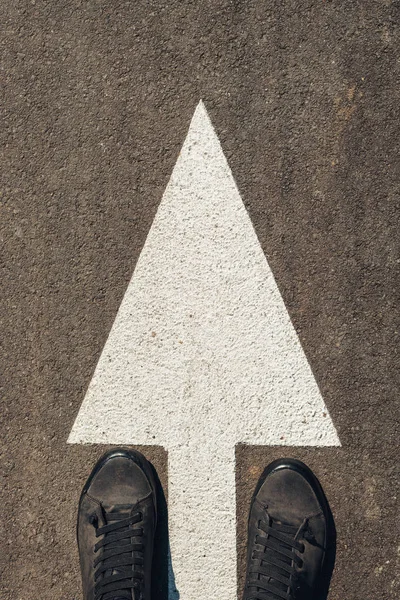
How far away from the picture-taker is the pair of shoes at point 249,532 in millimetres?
2523

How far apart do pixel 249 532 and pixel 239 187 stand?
1.70 meters

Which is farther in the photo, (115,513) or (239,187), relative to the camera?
Result: (115,513)

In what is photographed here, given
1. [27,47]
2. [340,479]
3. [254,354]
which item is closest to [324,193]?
[254,354]

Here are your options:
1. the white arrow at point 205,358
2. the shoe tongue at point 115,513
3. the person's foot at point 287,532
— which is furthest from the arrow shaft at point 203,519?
the shoe tongue at point 115,513

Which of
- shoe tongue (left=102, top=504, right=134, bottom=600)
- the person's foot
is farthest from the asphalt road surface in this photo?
shoe tongue (left=102, top=504, right=134, bottom=600)

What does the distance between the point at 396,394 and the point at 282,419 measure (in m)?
0.57

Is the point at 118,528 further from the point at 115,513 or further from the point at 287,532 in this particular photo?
the point at 287,532

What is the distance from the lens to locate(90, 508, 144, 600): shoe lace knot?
254 cm

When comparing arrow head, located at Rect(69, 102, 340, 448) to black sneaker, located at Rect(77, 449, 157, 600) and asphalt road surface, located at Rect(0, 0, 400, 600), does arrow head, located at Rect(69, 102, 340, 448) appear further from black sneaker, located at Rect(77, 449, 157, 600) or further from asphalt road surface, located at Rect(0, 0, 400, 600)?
black sneaker, located at Rect(77, 449, 157, 600)

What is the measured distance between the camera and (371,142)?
250cm

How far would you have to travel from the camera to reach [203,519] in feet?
8.33

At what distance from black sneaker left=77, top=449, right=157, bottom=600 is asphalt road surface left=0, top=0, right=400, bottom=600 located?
0.26 feet

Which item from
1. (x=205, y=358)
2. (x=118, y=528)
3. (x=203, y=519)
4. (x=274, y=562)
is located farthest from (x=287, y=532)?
(x=205, y=358)

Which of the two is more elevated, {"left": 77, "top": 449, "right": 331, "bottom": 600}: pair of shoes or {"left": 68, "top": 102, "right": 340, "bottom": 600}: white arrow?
{"left": 68, "top": 102, "right": 340, "bottom": 600}: white arrow
